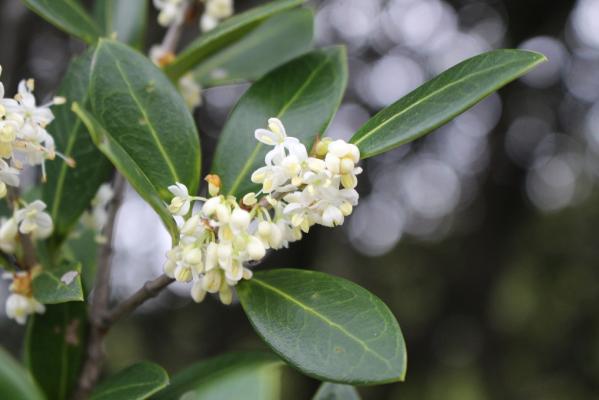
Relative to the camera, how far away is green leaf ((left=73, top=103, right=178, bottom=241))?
2.17 feet

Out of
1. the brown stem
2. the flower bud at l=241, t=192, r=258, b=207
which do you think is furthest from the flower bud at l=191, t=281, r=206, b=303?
the brown stem

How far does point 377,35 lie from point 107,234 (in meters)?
3.40

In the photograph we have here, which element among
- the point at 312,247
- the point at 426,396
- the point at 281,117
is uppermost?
the point at 281,117

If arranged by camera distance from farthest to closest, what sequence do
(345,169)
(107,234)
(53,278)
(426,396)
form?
1. (426,396)
2. (107,234)
3. (53,278)
4. (345,169)

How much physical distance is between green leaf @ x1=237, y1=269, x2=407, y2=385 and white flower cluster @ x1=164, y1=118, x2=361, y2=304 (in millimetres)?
57

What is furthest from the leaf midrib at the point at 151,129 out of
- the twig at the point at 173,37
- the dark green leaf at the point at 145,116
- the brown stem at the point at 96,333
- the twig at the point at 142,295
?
the twig at the point at 173,37

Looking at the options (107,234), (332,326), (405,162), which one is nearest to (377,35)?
(405,162)

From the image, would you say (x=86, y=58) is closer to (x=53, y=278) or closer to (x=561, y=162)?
→ (x=53, y=278)

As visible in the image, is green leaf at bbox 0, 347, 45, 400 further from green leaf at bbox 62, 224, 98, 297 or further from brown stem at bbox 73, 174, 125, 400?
green leaf at bbox 62, 224, 98, 297

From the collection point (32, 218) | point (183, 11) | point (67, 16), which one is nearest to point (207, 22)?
point (183, 11)

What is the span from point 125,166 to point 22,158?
239 millimetres

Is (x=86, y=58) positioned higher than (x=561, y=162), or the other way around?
(x=86, y=58)

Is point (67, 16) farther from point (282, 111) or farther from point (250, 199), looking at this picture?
point (250, 199)

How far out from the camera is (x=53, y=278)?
802mm
